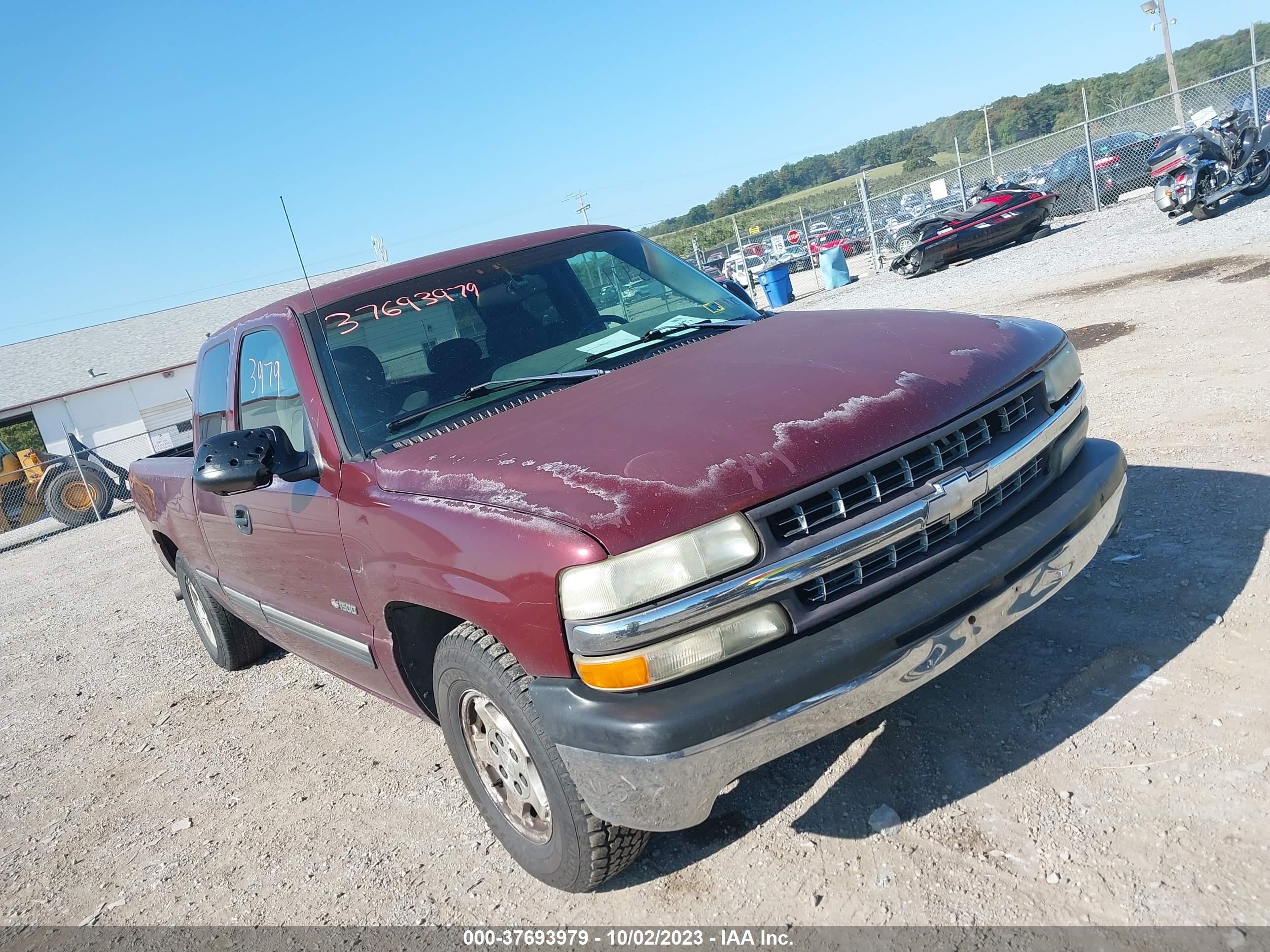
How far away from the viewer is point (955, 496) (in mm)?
2502

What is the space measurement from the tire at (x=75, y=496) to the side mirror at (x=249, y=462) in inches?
638

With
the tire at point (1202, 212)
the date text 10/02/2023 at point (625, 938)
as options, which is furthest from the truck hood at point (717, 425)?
the tire at point (1202, 212)

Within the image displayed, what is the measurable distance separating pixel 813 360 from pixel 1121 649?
59.9 inches

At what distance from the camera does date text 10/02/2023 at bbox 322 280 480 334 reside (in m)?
3.50

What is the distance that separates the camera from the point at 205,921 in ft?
10.4

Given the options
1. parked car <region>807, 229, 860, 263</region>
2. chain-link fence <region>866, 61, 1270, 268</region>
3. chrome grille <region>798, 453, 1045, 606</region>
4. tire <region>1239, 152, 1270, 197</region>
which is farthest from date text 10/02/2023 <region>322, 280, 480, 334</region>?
parked car <region>807, 229, 860, 263</region>

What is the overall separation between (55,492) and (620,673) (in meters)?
18.0

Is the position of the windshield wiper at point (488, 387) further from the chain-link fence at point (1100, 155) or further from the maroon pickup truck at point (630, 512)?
the chain-link fence at point (1100, 155)

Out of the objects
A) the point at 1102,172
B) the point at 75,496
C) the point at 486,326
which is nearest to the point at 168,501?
the point at 486,326

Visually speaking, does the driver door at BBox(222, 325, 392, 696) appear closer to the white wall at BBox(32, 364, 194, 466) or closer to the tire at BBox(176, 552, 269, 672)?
the tire at BBox(176, 552, 269, 672)

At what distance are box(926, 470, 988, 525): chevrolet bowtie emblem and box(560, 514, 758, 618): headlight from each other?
1.75 feet

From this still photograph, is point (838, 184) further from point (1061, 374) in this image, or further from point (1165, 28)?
point (1061, 374)

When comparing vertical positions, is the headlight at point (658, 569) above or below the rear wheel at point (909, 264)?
above

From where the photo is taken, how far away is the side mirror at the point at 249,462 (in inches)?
124
